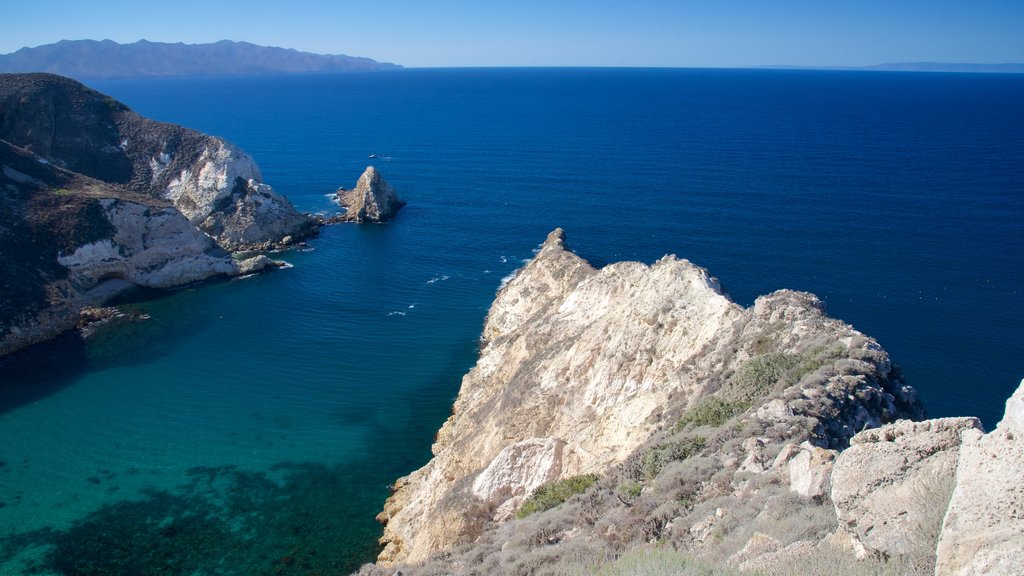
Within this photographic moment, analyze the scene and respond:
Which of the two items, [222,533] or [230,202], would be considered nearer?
[222,533]

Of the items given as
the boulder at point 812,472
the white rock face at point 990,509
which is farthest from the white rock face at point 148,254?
the white rock face at point 990,509

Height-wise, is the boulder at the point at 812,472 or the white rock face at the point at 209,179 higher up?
the white rock face at the point at 209,179

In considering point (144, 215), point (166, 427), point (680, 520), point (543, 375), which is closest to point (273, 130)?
point (144, 215)

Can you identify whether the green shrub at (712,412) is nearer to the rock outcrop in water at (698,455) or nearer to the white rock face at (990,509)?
the rock outcrop in water at (698,455)

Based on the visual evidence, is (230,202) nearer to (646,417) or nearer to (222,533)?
(222,533)

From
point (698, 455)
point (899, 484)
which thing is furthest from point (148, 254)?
point (899, 484)
